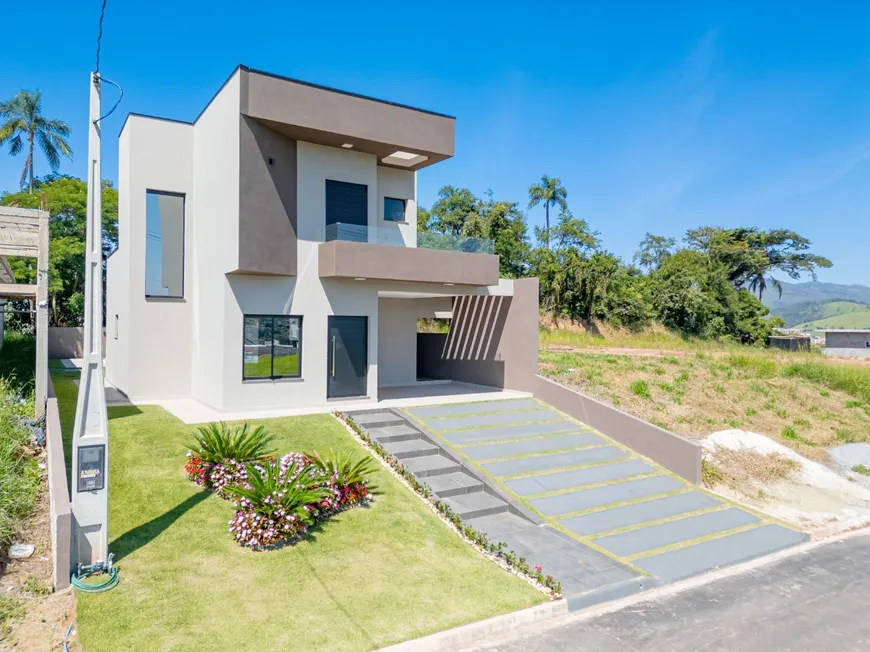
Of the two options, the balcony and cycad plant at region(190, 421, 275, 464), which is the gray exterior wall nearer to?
the balcony

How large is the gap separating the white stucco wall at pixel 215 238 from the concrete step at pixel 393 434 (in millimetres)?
4296

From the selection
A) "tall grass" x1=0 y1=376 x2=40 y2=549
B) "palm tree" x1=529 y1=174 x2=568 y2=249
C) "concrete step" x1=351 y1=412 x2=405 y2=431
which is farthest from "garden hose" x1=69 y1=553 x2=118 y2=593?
"palm tree" x1=529 y1=174 x2=568 y2=249

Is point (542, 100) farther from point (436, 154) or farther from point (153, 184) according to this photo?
point (153, 184)

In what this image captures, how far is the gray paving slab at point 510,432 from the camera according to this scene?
499 inches

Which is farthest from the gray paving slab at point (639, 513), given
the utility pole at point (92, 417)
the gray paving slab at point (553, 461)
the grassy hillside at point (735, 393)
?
the utility pole at point (92, 417)

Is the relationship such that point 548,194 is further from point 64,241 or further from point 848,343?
point 64,241

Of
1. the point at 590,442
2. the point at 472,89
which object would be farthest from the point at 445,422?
the point at 472,89

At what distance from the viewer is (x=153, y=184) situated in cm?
1598

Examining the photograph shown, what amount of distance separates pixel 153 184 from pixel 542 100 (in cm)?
1728

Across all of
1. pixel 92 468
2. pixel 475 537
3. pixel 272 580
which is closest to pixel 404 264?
pixel 475 537

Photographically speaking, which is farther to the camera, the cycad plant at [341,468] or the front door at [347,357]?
the front door at [347,357]

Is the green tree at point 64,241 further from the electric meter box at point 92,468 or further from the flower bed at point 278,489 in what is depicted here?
the electric meter box at point 92,468

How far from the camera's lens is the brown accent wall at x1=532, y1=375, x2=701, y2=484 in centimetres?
1210

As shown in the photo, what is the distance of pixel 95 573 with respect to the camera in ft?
21.7
